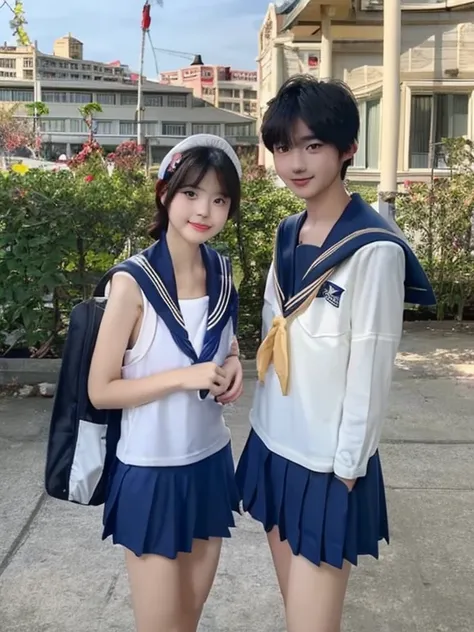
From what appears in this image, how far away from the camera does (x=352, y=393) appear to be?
1689mm

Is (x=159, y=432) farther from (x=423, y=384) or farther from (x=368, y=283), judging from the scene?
(x=423, y=384)

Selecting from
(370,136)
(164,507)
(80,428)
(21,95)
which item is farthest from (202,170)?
(21,95)

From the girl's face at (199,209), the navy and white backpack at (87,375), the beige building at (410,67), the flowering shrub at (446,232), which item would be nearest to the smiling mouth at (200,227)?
the girl's face at (199,209)

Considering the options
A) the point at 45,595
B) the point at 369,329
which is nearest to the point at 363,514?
the point at 369,329

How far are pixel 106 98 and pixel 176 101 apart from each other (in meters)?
8.58

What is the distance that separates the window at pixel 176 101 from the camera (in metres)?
91.3

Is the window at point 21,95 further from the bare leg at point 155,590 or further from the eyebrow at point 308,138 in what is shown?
the bare leg at point 155,590

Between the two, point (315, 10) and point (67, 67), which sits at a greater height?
point (67, 67)

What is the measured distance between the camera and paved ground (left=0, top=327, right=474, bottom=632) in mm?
2559

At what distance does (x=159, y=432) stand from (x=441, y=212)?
5.82m

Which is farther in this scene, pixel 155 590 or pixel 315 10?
pixel 315 10

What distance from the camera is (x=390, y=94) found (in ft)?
32.6

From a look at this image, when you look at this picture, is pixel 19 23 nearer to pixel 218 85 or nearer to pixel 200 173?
pixel 200 173

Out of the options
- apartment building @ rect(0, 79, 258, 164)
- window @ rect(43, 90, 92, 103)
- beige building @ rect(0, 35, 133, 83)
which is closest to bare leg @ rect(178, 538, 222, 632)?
apartment building @ rect(0, 79, 258, 164)
